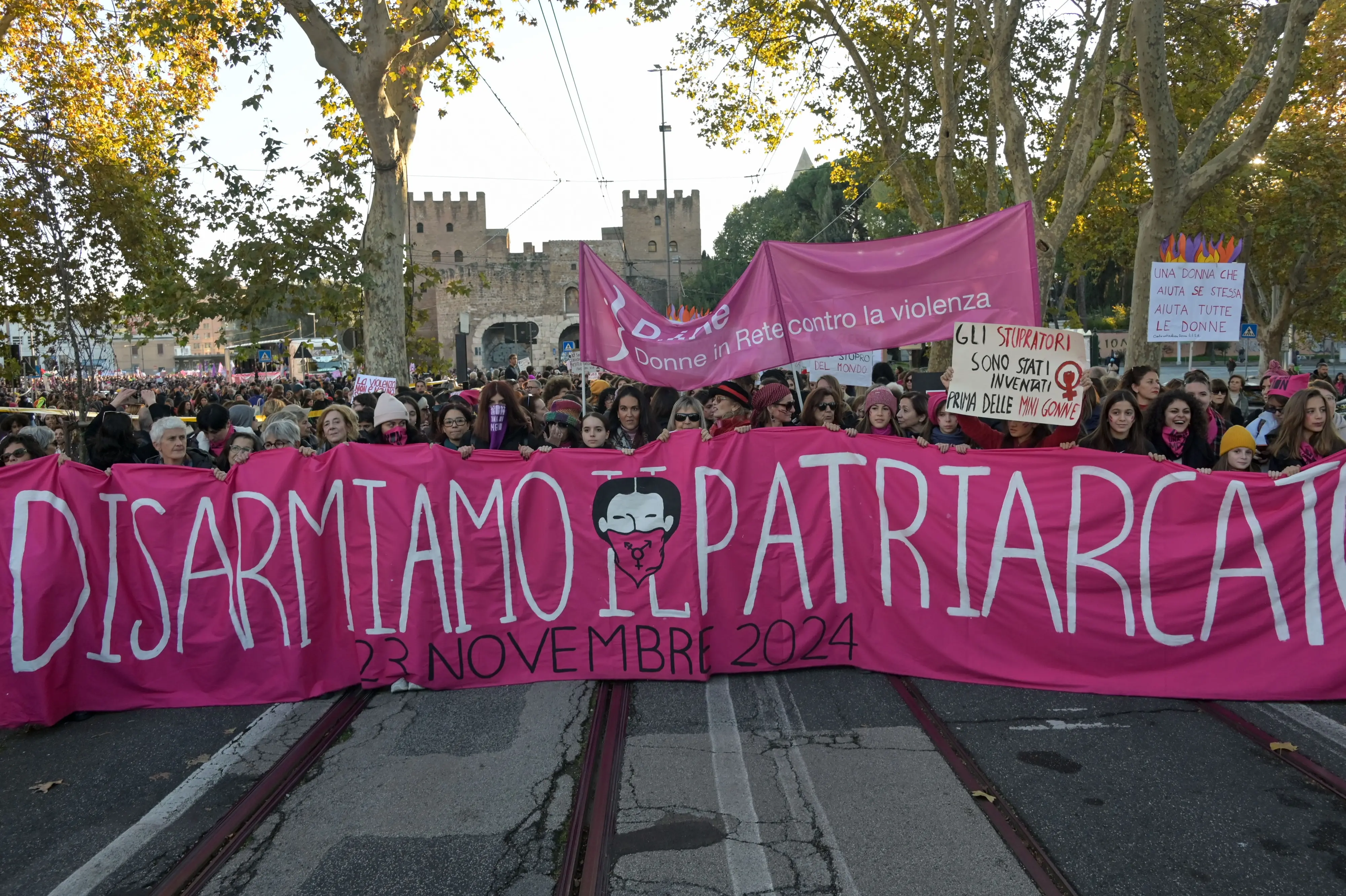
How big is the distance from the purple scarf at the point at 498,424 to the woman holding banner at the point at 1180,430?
4.16m

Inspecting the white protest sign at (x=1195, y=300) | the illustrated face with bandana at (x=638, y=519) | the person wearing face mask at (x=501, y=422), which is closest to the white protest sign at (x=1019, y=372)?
the illustrated face with bandana at (x=638, y=519)

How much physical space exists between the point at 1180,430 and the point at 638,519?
338 centimetres

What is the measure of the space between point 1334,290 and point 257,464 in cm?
3122

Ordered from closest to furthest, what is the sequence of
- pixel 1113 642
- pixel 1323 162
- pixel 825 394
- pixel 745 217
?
pixel 1113 642 < pixel 825 394 < pixel 1323 162 < pixel 745 217

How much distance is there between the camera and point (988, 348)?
5746 millimetres

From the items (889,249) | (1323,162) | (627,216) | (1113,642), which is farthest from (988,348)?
(627,216)

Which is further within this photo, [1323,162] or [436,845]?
[1323,162]

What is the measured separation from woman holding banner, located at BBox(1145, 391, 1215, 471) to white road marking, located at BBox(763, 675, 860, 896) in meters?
2.86

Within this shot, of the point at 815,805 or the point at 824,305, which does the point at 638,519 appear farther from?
the point at 815,805

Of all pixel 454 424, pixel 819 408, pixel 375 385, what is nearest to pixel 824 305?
pixel 819 408

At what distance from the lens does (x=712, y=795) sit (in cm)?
444

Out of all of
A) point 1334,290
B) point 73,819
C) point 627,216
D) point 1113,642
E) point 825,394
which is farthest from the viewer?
point 627,216

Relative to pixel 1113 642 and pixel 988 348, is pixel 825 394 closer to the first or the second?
pixel 988 348

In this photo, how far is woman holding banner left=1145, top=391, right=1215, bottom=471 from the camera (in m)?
6.57
